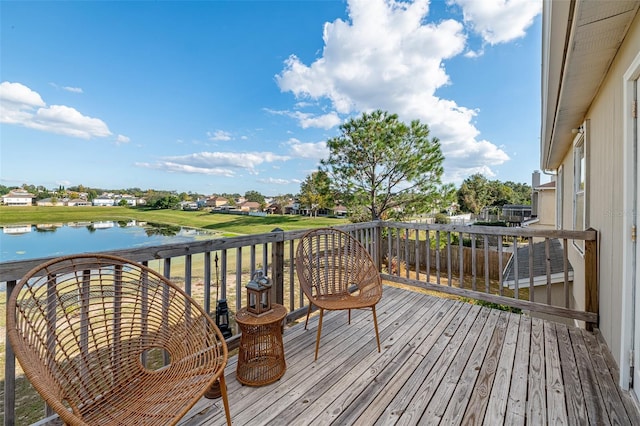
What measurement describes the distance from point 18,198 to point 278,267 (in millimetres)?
5281

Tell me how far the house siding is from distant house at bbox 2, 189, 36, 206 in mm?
7464

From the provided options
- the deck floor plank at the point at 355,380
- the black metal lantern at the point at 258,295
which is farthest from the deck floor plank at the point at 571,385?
the black metal lantern at the point at 258,295

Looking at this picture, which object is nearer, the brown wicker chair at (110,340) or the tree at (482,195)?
the brown wicker chair at (110,340)

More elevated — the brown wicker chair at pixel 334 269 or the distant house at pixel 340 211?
the distant house at pixel 340 211

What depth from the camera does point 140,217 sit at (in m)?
8.38

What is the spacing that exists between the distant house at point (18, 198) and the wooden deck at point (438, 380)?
5.04 metres

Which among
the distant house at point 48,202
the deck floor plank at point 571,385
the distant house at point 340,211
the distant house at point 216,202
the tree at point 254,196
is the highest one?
the tree at point 254,196

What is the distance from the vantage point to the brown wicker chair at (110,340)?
104 cm

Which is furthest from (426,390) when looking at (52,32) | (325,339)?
(52,32)

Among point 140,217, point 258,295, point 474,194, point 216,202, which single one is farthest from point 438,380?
point 474,194

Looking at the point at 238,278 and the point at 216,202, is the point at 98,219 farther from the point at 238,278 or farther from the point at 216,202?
the point at 216,202

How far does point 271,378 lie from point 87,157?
46.9ft

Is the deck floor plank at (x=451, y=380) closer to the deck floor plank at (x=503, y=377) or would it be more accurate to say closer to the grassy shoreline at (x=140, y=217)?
the deck floor plank at (x=503, y=377)

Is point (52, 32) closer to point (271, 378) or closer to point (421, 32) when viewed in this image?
point (421, 32)
